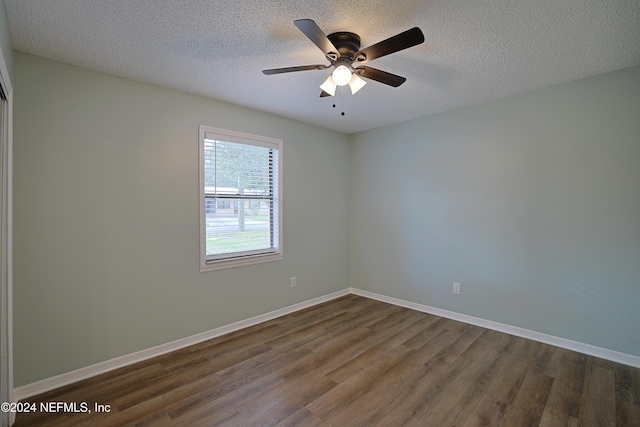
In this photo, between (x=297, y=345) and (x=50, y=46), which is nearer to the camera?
(x=50, y=46)

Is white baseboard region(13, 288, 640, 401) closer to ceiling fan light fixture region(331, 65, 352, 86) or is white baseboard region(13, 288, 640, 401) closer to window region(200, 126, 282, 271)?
window region(200, 126, 282, 271)

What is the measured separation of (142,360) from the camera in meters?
2.60

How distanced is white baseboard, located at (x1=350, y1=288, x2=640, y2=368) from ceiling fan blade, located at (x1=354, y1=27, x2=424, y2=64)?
301cm

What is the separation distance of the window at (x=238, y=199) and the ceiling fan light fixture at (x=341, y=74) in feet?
5.37

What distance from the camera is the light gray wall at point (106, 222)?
2.14 metres

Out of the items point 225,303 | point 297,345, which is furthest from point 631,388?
point 225,303

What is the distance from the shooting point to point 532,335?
297 centimetres

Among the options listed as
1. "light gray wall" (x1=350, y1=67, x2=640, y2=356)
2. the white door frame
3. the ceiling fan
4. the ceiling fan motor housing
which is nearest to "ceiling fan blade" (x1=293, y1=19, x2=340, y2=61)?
the ceiling fan

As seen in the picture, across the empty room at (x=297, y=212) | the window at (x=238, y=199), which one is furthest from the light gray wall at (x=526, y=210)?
the window at (x=238, y=199)

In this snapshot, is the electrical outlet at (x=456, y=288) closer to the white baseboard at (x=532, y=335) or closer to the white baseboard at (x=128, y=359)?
the white baseboard at (x=532, y=335)

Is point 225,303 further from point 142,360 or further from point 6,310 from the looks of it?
point 6,310

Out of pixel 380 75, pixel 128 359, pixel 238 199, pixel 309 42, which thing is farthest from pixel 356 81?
pixel 128 359

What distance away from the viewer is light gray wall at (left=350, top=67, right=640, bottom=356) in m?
2.53

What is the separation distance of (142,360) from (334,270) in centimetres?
257
